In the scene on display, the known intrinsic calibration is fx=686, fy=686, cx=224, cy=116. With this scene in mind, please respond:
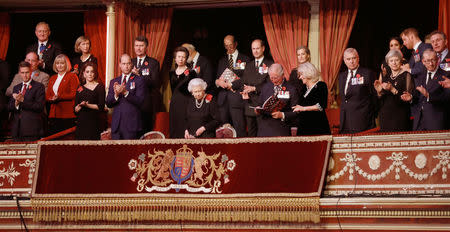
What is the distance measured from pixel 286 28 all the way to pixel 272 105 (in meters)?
3.47

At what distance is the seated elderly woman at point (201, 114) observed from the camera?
7.55m

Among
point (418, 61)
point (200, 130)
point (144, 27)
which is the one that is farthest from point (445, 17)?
point (144, 27)

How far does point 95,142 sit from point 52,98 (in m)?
1.70

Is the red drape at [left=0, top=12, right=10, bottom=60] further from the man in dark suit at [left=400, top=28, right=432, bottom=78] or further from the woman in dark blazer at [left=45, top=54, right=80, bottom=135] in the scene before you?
the man in dark suit at [left=400, top=28, right=432, bottom=78]

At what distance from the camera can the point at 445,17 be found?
30.0 ft

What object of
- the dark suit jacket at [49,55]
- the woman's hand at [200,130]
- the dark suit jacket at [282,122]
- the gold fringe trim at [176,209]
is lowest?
the gold fringe trim at [176,209]

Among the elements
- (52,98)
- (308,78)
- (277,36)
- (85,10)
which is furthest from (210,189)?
(85,10)

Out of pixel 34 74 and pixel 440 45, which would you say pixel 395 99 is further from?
pixel 34 74

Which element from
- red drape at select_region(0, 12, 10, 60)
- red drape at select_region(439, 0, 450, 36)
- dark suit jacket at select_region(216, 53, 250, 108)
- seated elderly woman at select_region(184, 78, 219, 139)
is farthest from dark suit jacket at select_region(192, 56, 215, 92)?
red drape at select_region(0, 12, 10, 60)

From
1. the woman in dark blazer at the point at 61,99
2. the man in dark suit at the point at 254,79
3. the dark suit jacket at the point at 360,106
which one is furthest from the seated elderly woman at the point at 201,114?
the woman in dark blazer at the point at 61,99

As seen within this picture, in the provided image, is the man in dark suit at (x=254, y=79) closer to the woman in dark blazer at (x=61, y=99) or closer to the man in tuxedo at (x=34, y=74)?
the woman in dark blazer at (x=61, y=99)

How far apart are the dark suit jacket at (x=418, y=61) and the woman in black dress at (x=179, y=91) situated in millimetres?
2646

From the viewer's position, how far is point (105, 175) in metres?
7.34

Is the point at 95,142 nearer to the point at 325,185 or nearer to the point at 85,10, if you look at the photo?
the point at 325,185
